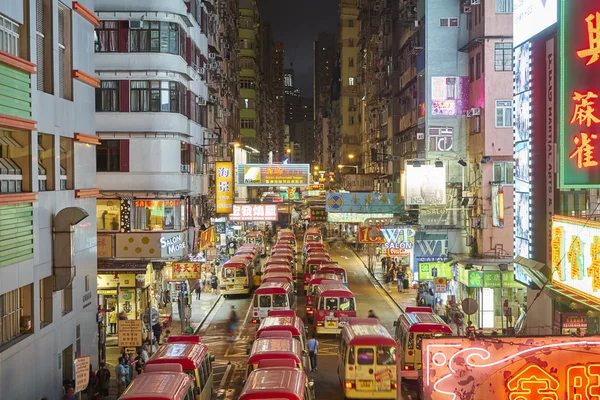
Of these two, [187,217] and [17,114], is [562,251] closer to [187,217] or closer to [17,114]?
[17,114]

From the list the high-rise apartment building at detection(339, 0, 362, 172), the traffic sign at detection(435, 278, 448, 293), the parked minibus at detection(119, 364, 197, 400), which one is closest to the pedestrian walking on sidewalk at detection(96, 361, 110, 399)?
the parked minibus at detection(119, 364, 197, 400)

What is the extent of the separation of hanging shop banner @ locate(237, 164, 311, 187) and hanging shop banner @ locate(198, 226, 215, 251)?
573 cm

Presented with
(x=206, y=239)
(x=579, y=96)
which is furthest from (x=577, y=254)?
(x=206, y=239)

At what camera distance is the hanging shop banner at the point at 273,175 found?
161 ft

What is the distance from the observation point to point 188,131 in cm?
4081

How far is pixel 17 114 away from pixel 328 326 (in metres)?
18.7

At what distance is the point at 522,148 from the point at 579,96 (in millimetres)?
9630

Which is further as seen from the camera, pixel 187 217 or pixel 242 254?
pixel 242 254

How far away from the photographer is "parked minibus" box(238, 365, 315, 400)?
15859 mm

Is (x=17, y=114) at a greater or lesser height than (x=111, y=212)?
greater

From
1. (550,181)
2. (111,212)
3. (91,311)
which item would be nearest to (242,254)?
(111,212)

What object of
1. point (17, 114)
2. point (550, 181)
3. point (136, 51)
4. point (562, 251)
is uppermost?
point (136, 51)

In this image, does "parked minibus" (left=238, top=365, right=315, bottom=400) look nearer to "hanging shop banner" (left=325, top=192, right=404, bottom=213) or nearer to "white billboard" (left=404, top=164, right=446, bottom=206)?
"white billboard" (left=404, top=164, right=446, bottom=206)

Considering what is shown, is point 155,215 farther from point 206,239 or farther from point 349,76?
point 349,76
